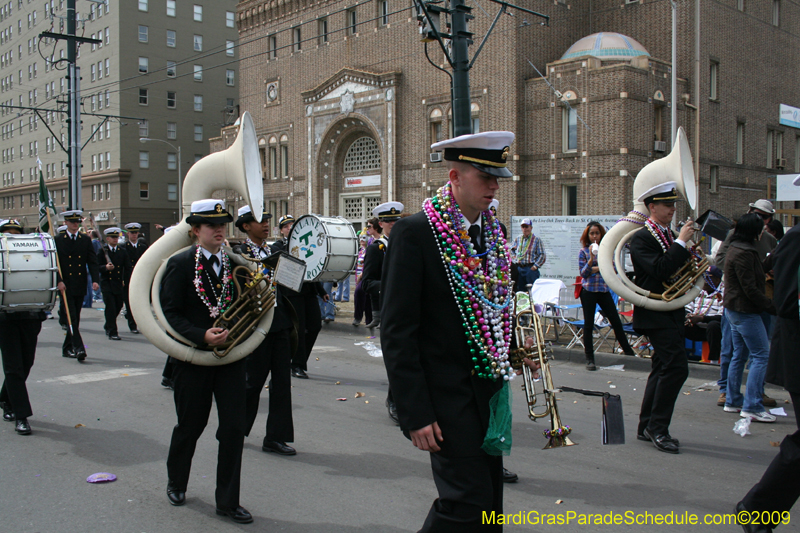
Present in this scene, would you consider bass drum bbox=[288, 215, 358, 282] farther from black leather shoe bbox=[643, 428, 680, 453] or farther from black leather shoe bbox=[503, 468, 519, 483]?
black leather shoe bbox=[643, 428, 680, 453]

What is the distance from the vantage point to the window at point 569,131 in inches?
1104

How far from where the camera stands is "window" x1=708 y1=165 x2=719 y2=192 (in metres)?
30.6

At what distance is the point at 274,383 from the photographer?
19.5 ft

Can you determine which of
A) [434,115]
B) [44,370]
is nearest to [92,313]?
[44,370]

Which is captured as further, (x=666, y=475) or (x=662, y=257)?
(x=662, y=257)

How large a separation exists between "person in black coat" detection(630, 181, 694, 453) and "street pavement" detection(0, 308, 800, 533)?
9.2 inches

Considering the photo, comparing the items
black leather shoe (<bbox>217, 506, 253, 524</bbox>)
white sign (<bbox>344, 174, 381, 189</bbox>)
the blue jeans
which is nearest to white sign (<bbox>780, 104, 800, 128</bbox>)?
white sign (<bbox>344, 174, 381, 189</bbox>)

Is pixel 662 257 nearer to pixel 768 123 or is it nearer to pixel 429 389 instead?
pixel 429 389

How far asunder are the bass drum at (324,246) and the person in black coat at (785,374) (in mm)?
5865

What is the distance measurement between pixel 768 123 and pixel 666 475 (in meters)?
33.8

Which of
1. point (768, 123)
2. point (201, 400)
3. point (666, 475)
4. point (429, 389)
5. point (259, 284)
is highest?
point (768, 123)

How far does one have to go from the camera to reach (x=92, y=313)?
1795 cm

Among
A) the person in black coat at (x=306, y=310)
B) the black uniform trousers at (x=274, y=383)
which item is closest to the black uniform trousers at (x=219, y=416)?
the black uniform trousers at (x=274, y=383)

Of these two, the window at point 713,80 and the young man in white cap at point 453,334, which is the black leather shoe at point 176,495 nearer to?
the young man in white cap at point 453,334
